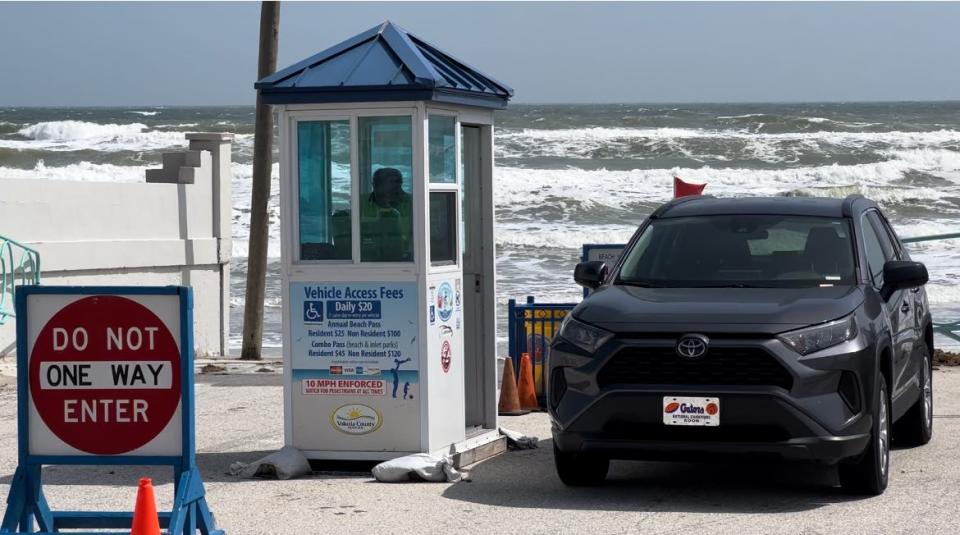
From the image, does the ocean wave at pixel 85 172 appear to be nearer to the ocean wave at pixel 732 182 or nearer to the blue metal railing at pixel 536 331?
the ocean wave at pixel 732 182

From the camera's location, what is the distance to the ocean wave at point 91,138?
5888 centimetres

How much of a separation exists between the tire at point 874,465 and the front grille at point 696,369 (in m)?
0.66

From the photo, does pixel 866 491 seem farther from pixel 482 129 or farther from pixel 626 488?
pixel 482 129

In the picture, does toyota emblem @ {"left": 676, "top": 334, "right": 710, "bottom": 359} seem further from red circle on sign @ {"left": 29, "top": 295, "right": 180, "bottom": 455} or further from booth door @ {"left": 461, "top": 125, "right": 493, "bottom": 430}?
red circle on sign @ {"left": 29, "top": 295, "right": 180, "bottom": 455}

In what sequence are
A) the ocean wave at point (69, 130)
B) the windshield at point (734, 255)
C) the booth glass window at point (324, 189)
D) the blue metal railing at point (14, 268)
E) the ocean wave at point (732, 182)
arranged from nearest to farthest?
the windshield at point (734, 255) → the booth glass window at point (324, 189) → the blue metal railing at point (14, 268) → the ocean wave at point (732, 182) → the ocean wave at point (69, 130)

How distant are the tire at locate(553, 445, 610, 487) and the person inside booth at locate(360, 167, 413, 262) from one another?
1.51m

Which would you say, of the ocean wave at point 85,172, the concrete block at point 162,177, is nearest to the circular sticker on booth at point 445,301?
the concrete block at point 162,177

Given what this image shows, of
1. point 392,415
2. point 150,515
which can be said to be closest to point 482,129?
point 392,415

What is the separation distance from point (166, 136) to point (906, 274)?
55887 mm

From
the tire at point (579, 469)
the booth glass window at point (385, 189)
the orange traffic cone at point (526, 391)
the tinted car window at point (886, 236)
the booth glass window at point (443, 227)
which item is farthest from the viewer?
the orange traffic cone at point (526, 391)

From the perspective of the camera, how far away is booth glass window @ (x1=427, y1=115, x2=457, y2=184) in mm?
8719

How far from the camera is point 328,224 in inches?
345

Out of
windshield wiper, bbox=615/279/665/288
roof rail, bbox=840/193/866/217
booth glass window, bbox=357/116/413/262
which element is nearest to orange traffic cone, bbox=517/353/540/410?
windshield wiper, bbox=615/279/665/288

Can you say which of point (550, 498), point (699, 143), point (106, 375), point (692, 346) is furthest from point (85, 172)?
point (106, 375)
